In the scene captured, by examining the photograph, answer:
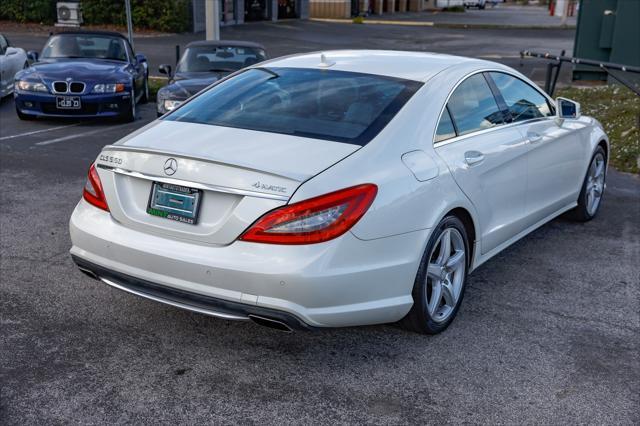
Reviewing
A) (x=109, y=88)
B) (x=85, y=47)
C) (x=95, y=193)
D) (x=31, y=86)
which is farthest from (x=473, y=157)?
(x=85, y=47)

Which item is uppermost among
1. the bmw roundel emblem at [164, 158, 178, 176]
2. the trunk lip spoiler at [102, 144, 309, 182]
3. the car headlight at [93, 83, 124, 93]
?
the trunk lip spoiler at [102, 144, 309, 182]

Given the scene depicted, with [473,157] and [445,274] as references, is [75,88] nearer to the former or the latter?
[473,157]

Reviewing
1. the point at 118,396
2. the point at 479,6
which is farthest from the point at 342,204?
the point at 479,6

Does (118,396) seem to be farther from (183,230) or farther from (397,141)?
(397,141)

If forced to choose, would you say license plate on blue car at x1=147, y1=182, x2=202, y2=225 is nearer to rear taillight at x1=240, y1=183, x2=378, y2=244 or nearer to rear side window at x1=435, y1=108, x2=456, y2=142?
rear taillight at x1=240, y1=183, x2=378, y2=244

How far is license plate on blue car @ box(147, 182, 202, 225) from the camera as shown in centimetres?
348

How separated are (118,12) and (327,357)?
30.1m

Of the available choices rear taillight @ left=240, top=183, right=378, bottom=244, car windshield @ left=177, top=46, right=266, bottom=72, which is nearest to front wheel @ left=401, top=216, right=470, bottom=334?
rear taillight @ left=240, top=183, right=378, bottom=244

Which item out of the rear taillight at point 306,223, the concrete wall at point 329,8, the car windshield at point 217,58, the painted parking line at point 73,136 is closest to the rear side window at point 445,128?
the rear taillight at point 306,223

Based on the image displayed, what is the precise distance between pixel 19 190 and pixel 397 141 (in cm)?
466

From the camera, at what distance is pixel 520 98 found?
209 inches

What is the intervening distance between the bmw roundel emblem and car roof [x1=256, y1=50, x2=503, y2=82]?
1.40 meters

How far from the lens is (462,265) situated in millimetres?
4281

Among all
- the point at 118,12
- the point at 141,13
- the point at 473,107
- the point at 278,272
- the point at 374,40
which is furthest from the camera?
the point at 374,40
